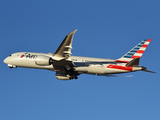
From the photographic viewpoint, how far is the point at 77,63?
111 feet

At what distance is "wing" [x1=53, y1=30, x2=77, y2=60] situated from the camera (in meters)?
27.6

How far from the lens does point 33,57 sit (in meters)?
34.0

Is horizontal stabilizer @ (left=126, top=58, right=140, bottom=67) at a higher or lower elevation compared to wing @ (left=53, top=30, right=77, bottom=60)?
lower

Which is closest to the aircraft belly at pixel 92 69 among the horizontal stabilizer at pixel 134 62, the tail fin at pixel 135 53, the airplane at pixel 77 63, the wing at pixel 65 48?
the airplane at pixel 77 63

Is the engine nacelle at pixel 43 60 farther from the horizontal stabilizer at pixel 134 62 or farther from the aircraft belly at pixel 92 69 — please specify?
the horizontal stabilizer at pixel 134 62

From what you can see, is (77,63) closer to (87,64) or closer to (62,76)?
(87,64)

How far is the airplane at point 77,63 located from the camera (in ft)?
101

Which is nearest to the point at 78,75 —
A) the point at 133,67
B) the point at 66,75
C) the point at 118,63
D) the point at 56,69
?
the point at 66,75

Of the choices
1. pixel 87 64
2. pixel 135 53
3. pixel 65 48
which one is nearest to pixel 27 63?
pixel 65 48

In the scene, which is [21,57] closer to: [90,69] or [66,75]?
[66,75]

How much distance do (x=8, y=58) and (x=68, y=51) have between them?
12.8m

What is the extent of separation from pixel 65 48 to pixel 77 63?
5.40m

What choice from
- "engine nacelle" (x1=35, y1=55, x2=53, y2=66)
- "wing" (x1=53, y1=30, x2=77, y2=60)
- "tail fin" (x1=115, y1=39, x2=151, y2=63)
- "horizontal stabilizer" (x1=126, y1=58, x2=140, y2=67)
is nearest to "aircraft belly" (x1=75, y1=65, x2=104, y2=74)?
"tail fin" (x1=115, y1=39, x2=151, y2=63)

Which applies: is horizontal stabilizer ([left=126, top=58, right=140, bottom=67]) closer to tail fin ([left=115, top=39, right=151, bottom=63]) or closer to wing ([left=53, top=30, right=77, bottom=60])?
tail fin ([left=115, top=39, right=151, bottom=63])
